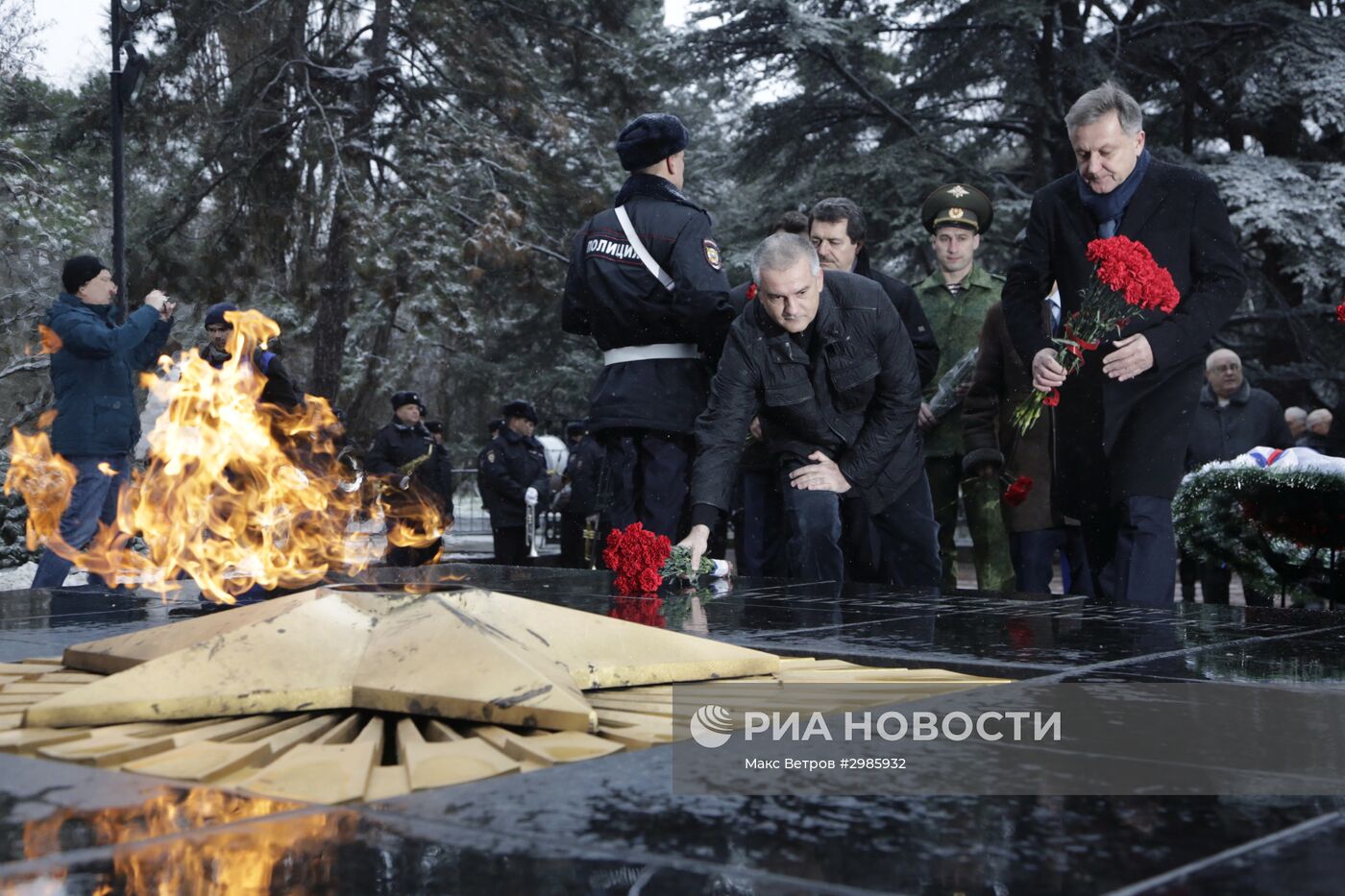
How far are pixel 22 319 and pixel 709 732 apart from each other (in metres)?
20.4

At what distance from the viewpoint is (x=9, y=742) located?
230 cm

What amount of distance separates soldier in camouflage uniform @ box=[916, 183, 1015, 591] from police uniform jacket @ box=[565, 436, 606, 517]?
668 cm

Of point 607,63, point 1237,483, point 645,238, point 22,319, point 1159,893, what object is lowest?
point 1159,893

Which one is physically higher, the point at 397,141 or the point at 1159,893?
the point at 397,141

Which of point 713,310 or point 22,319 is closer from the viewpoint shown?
point 713,310

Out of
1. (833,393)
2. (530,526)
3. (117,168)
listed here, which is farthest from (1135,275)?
(530,526)

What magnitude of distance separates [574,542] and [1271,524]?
881cm

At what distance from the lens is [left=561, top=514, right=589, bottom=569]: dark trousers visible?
13406mm

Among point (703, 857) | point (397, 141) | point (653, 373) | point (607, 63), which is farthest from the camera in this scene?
point (607, 63)

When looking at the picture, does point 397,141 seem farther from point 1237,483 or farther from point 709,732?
point 709,732

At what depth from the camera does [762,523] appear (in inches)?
254

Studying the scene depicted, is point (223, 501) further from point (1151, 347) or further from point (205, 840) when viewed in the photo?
point (1151, 347)

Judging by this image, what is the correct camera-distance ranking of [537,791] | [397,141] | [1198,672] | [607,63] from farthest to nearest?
1. [607,63]
2. [397,141]
3. [1198,672]
4. [537,791]

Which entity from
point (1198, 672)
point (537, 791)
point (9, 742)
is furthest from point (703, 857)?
point (1198, 672)
